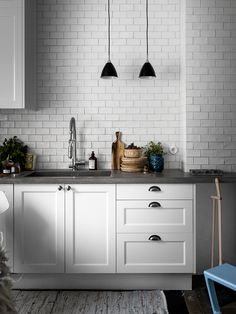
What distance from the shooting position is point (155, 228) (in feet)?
11.2

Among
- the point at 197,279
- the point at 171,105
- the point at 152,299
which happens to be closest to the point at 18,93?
the point at 171,105

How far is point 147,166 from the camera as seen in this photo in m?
3.84

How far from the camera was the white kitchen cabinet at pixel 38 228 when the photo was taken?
11.1ft

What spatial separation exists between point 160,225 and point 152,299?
0.64 meters

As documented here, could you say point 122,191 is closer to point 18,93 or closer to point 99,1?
point 18,93

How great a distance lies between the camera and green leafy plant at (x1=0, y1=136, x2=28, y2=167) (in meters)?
3.90

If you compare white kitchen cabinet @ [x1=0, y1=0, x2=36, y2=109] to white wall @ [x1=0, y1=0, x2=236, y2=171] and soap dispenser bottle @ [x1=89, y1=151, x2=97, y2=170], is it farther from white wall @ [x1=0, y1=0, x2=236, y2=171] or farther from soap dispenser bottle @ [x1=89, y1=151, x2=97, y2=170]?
soap dispenser bottle @ [x1=89, y1=151, x2=97, y2=170]

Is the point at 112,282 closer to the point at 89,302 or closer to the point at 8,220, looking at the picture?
the point at 89,302

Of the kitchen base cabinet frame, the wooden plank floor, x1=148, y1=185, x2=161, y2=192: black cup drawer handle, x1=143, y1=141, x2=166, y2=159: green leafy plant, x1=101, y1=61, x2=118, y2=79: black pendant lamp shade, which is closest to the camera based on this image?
the wooden plank floor

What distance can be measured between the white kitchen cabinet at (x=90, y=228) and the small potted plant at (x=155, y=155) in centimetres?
67

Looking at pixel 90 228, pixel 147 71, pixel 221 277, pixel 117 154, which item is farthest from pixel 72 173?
pixel 221 277

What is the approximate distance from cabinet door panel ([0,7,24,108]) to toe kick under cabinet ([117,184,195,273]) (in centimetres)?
135

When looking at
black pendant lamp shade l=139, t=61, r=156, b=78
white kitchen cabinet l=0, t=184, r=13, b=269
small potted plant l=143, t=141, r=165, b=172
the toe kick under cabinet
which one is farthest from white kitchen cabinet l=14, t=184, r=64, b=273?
black pendant lamp shade l=139, t=61, r=156, b=78

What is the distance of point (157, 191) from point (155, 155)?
23.6 inches
